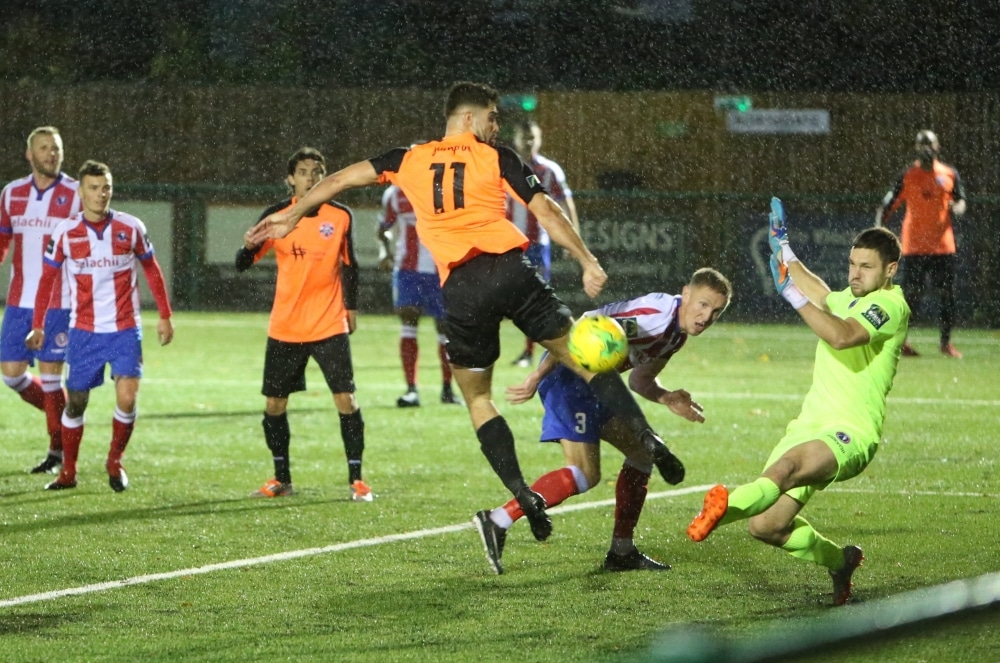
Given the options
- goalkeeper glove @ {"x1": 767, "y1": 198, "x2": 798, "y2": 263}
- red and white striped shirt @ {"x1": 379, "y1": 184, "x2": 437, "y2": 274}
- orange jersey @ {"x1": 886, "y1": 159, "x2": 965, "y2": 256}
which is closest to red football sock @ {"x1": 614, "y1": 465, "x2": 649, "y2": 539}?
goalkeeper glove @ {"x1": 767, "y1": 198, "x2": 798, "y2": 263}

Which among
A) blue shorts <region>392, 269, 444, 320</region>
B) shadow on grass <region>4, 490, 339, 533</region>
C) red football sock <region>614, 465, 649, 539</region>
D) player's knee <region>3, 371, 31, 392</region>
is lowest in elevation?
shadow on grass <region>4, 490, 339, 533</region>

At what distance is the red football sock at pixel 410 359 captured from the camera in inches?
541

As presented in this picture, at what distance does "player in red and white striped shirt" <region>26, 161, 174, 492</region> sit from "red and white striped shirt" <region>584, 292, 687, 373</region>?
11.5 ft

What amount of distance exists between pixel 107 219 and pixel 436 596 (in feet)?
13.1

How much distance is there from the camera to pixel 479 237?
22.9 feet

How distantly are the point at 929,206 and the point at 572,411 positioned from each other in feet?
38.9

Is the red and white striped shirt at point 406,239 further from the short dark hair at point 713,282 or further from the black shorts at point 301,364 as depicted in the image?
the short dark hair at point 713,282

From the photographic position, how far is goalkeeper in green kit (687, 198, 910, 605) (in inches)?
234

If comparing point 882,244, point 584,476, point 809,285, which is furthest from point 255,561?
point 882,244

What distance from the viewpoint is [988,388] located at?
14.8 meters

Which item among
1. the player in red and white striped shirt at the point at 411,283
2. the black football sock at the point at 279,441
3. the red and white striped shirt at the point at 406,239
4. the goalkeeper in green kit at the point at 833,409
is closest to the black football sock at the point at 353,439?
the black football sock at the point at 279,441

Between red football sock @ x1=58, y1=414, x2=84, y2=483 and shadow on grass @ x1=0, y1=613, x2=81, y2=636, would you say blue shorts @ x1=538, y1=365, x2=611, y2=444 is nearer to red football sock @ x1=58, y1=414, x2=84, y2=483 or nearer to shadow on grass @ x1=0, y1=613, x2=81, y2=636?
shadow on grass @ x1=0, y1=613, x2=81, y2=636

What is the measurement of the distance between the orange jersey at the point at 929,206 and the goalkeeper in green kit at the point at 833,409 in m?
11.8

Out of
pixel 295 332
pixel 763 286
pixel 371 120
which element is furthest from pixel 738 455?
pixel 371 120
